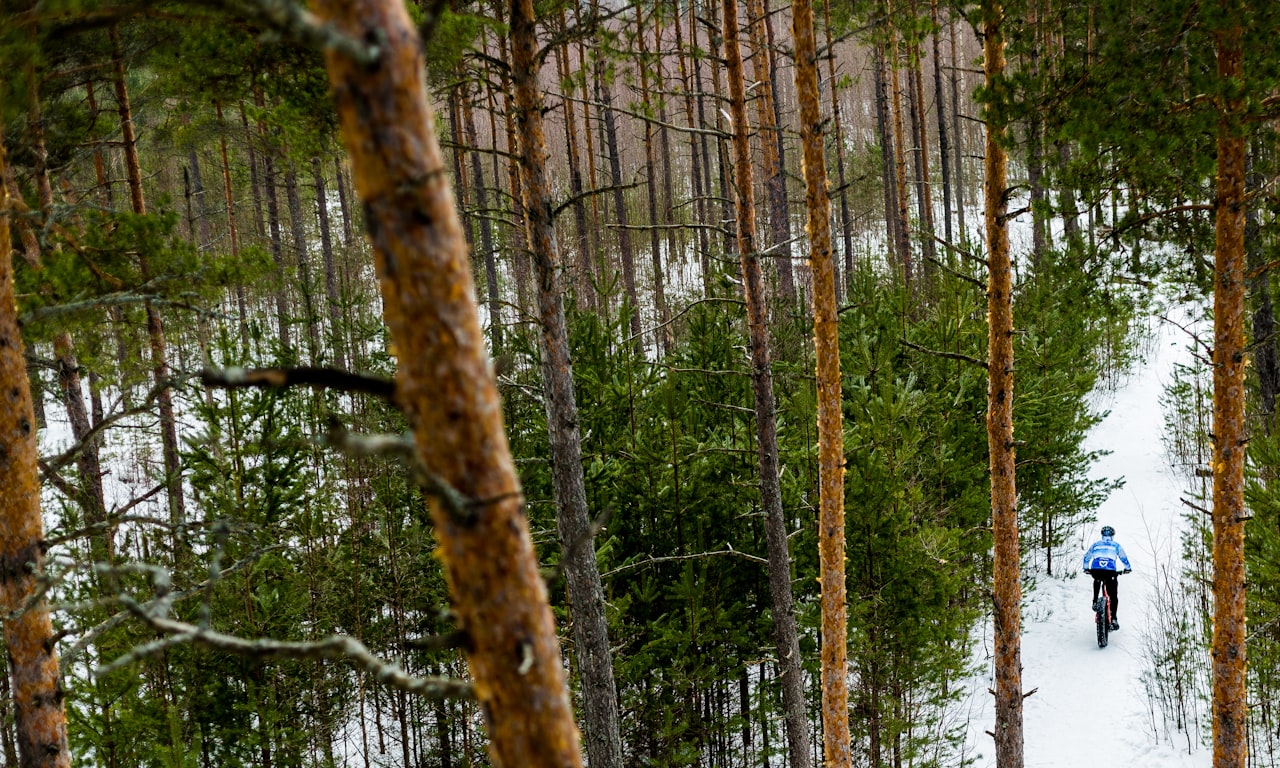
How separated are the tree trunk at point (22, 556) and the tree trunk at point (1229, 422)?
23.6ft

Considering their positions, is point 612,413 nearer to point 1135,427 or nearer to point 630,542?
point 630,542

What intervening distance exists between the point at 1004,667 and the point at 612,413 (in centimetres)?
479

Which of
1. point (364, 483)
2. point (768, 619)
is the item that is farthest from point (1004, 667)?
point (364, 483)

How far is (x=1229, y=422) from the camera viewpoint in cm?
603

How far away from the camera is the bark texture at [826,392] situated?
21.1 feet

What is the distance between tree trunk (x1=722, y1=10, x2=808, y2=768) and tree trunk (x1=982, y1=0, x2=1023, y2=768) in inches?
62.9

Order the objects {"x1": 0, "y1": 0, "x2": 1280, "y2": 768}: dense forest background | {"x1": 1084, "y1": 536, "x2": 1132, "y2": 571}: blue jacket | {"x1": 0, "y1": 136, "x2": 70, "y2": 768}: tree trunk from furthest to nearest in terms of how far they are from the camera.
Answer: {"x1": 1084, "y1": 536, "x2": 1132, "y2": 571}: blue jacket < {"x1": 0, "y1": 0, "x2": 1280, "y2": 768}: dense forest background < {"x1": 0, "y1": 136, "x2": 70, "y2": 768}: tree trunk

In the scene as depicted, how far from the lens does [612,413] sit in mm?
9688

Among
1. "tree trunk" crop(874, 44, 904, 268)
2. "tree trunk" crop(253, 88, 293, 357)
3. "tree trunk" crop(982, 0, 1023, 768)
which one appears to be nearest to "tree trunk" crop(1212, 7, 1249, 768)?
"tree trunk" crop(982, 0, 1023, 768)

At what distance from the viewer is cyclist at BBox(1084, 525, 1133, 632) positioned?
1155 cm

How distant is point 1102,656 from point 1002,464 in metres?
6.64

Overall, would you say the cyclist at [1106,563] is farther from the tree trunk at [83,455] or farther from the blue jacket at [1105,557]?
the tree trunk at [83,455]

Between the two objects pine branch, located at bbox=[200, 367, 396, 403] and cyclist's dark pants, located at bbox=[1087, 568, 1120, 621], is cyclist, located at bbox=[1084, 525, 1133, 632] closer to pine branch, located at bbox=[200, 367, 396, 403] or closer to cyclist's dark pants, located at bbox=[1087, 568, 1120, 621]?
cyclist's dark pants, located at bbox=[1087, 568, 1120, 621]

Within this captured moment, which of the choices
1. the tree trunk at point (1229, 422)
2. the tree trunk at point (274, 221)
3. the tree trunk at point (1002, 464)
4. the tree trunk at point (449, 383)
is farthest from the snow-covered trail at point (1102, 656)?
the tree trunk at point (274, 221)
